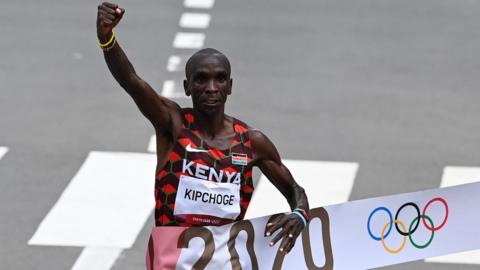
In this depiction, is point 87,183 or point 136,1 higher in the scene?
point 136,1

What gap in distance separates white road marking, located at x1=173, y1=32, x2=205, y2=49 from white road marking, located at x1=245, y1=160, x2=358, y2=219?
344cm

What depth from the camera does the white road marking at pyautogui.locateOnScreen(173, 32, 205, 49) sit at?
616 inches

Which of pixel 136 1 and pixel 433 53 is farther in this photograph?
pixel 136 1

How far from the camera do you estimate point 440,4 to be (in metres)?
17.4

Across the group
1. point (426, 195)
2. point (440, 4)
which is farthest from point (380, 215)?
point (440, 4)

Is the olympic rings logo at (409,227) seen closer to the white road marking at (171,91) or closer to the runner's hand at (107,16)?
the runner's hand at (107,16)

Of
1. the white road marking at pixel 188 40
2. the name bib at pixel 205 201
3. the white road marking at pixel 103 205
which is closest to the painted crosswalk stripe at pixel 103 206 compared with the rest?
the white road marking at pixel 103 205

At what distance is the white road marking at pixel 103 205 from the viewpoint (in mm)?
10891

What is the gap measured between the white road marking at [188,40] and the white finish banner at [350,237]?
7.81 m

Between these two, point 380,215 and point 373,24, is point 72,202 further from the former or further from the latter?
point 373,24

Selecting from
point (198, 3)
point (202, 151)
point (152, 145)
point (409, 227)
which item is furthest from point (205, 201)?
point (198, 3)

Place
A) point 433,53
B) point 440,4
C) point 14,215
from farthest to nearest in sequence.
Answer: point 440,4 < point 433,53 < point 14,215

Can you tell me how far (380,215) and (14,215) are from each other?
4.46 meters

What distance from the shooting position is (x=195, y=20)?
1645 cm
